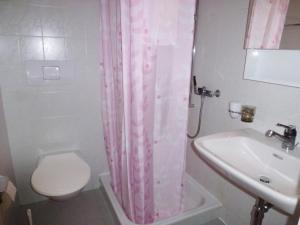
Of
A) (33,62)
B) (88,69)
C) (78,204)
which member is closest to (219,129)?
(88,69)

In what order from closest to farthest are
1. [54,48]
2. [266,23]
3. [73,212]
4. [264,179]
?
[264,179] → [266,23] → [54,48] → [73,212]

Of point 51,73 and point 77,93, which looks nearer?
point 51,73

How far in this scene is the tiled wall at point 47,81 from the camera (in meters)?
1.63

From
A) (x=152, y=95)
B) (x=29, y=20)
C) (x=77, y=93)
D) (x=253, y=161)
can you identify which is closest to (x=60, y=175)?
(x=77, y=93)

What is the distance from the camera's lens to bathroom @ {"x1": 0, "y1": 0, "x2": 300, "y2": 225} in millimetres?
1522

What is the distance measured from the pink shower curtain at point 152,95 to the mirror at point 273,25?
0.49 m

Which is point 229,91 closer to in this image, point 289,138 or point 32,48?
point 289,138

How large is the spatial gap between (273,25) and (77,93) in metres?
1.63

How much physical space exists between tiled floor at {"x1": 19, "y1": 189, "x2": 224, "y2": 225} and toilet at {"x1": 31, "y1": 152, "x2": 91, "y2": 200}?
40 cm

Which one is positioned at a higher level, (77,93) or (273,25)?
(273,25)

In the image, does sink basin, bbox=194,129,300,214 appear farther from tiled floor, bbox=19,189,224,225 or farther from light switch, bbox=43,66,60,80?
light switch, bbox=43,66,60,80

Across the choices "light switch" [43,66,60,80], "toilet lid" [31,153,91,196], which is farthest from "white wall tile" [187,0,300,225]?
"light switch" [43,66,60,80]

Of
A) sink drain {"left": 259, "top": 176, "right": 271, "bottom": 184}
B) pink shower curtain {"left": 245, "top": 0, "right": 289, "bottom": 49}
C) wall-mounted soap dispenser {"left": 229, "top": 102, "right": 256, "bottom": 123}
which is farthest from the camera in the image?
wall-mounted soap dispenser {"left": 229, "top": 102, "right": 256, "bottom": 123}

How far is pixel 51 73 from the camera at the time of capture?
5.87 feet
